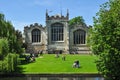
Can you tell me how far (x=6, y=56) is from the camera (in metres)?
50.8

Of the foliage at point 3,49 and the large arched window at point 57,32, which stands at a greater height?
the large arched window at point 57,32

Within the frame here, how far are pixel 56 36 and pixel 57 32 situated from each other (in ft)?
4.16

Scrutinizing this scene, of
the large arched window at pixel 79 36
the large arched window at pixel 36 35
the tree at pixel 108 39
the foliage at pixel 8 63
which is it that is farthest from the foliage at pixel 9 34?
the large arched window at pixel 79 36

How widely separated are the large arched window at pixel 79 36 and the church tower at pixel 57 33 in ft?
8.70

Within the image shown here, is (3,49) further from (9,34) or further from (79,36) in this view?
(79,36)

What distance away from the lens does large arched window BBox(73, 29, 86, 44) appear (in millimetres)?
113875

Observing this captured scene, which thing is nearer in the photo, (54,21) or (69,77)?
(69,77)

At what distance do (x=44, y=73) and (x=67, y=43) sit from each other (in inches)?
2490

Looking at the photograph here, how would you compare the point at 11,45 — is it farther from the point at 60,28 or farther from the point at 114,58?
the point at 60,28

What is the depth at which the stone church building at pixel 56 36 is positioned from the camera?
11438 centimetres

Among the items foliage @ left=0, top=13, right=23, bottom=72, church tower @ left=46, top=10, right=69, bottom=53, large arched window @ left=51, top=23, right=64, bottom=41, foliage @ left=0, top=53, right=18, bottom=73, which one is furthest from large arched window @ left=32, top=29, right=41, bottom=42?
foliage @ left=0, top=53, right=18, bottom=73

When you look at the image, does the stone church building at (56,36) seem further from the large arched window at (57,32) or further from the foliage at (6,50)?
the foliage at (6,50)

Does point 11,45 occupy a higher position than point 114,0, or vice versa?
point 114,0

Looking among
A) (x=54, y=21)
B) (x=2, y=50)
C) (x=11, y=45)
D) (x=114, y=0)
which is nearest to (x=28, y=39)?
(x=54, y=21)
